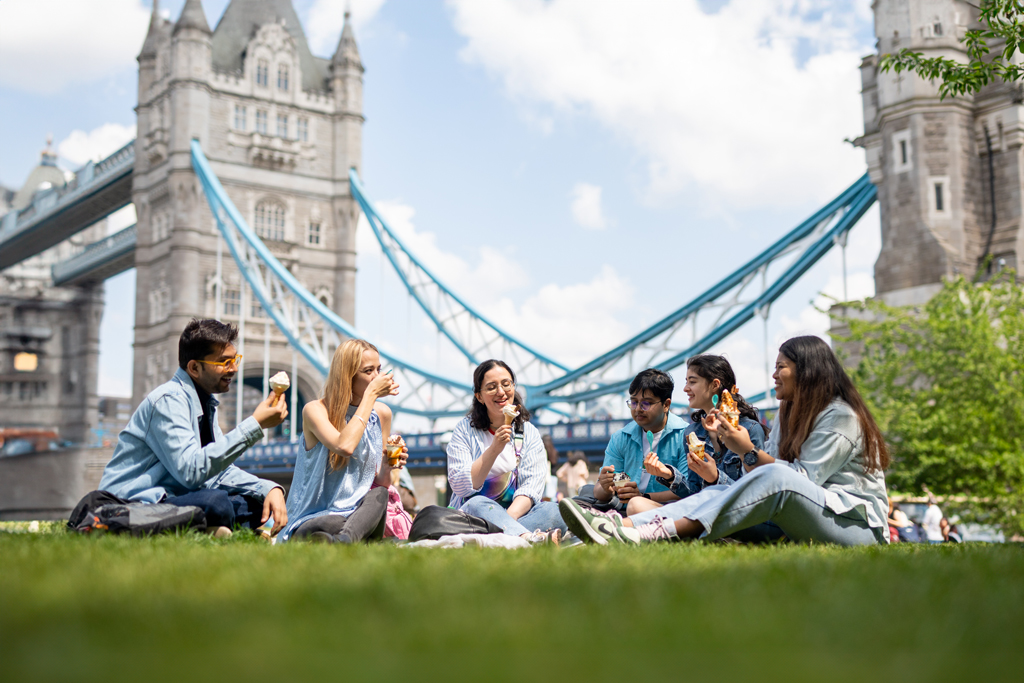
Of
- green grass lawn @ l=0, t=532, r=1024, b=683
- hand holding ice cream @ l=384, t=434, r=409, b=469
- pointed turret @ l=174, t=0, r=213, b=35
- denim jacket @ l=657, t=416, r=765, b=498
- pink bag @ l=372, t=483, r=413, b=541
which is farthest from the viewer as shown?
pointed turret @ l=174, t=0, r=213, b=35

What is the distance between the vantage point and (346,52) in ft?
136

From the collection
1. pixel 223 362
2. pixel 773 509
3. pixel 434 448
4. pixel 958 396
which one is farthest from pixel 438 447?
pixel 773 509

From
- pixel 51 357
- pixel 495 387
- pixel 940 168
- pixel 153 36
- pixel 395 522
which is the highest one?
pixel 153 36

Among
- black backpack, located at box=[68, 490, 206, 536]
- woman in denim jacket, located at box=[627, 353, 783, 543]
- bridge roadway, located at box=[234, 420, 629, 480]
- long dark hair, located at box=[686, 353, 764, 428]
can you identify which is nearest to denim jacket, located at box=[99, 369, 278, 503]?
black backpack, located at box=[68, 490, 206, 536]

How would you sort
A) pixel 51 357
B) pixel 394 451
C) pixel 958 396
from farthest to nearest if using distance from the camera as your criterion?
pixel 51 357, pixel 958 396, pixel 394 451

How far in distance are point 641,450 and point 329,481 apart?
1612mm

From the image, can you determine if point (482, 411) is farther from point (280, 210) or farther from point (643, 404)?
point (280, 210)

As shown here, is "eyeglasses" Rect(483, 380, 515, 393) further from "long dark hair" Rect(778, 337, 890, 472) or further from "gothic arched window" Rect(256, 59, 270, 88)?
"gothic arched window" Rect(256, 59, 270, 88)

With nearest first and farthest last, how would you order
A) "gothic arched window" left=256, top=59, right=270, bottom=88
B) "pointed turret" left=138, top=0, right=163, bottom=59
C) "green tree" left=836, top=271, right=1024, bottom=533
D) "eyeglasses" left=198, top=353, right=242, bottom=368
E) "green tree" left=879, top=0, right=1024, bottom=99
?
"eyeglasses" left=198, top=353, right=242, bottom=368 → "green tree" left=879, top=0, right=1024, bottom=99 → "green tree" left=836, top=271, right=1024, bottom=533 → "gothic arched window" left=256, top=59, right=270, bottom=88 → "pointed turret" left=138, top=0, right=163, bottom=59

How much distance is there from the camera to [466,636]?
150cm

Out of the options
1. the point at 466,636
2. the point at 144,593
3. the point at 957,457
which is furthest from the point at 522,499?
the point at 957,457

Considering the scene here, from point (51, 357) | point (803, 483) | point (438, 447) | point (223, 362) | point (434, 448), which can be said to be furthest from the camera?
point (51, 357)

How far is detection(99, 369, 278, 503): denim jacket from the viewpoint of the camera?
4059 mm

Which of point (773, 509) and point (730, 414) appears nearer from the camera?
point (773, 509)
